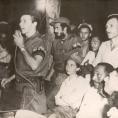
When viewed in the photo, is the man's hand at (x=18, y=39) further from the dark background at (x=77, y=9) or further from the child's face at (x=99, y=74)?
the child's face at (x=99, y=74)

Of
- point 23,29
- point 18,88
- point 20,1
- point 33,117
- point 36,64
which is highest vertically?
point 20,1

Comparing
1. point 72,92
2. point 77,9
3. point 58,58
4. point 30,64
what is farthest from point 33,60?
point 77,9

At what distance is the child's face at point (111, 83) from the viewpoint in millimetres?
1855

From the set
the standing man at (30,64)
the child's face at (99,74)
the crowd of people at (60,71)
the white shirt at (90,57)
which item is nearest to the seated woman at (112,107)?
the crowd of people at (60,71)

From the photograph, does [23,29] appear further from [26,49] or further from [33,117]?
[33,117]

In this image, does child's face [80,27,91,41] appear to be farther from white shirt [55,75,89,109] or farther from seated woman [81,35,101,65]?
white shirt [55,75,89,109]

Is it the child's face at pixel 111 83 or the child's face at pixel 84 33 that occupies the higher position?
the child's face at pixel 84 33

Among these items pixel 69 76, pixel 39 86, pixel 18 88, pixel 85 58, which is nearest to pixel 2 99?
pixel 18 88

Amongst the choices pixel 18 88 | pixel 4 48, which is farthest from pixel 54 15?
pixel 18 88

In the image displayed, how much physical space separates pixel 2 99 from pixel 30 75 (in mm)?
221

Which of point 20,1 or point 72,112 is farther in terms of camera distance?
point 20,1

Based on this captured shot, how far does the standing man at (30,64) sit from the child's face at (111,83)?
1.22 ft

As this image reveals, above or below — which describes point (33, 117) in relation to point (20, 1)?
below

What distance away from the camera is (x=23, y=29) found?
2025 mm
